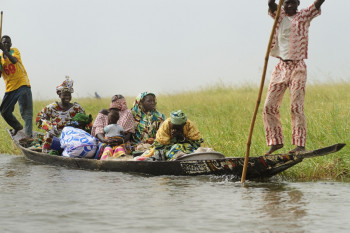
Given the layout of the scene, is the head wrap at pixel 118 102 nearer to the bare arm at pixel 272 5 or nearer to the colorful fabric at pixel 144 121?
the colorful fabric at pixel 144 121

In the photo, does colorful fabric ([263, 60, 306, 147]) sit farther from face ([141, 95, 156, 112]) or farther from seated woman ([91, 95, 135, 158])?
seated woman ([91, 95, 135, 158])

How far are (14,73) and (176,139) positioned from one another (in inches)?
164

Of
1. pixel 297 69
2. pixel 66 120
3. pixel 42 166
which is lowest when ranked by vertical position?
pixel 42 166

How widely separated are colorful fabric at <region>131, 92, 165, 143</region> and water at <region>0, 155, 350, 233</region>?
116cm

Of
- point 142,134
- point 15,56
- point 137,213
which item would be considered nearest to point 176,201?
point 137,213

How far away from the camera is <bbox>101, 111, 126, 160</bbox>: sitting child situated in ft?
27.4

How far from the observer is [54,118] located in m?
9.62

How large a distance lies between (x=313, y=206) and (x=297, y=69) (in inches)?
64.7

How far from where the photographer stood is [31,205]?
568cm

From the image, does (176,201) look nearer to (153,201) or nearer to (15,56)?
(153,201)

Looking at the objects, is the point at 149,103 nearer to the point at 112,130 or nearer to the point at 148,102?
the point at 148,102

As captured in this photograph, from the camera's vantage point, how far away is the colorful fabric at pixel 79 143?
8586 millimetres

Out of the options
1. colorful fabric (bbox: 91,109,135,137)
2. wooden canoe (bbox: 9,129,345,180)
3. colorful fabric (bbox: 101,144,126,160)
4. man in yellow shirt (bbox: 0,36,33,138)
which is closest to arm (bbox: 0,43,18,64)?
man in yellow shirt (bbox: 0,36,33,138)

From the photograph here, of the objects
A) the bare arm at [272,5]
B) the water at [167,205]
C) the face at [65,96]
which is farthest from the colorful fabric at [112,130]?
the bare arm at [272,5]
